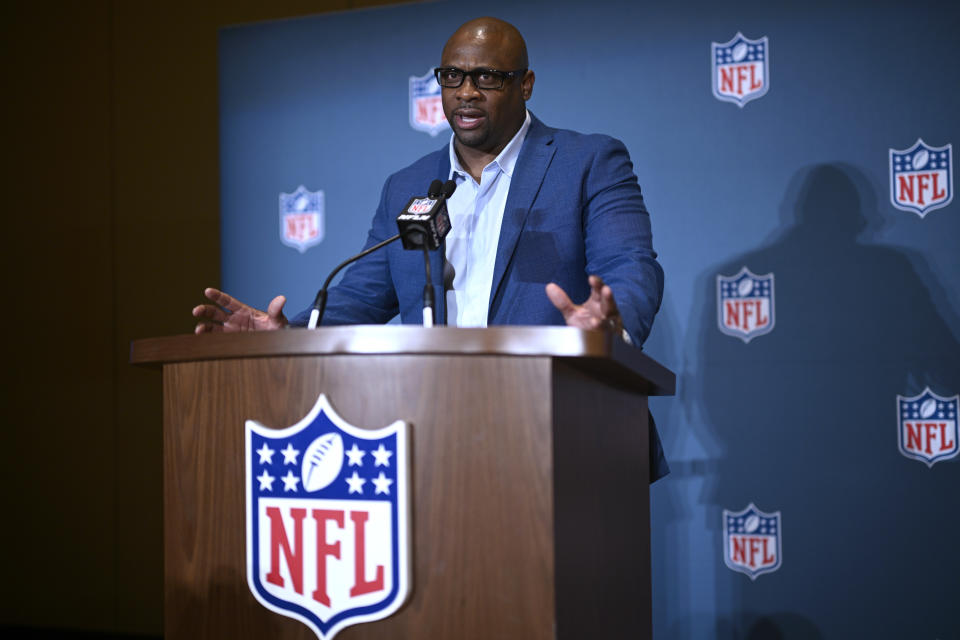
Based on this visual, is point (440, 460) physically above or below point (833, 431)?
above

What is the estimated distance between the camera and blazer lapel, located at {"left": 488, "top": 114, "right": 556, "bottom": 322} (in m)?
1.95

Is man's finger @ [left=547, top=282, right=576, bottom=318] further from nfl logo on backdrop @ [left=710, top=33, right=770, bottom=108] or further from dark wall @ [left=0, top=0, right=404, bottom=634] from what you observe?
dark wall @ [left=0, top=0, right=404, bottom=634]

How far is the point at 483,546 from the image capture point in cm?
115

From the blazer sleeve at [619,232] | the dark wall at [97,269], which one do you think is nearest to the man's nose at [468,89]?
the blazer sleeve at [619,232]

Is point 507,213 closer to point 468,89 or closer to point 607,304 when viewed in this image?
point 468,89

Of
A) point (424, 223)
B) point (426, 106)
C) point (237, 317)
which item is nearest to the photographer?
point (424, 223)

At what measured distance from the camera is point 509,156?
2139 mm

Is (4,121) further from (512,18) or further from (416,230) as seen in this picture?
(416,230)

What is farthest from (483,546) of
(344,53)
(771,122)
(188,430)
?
(344,53)

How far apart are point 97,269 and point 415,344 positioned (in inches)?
139

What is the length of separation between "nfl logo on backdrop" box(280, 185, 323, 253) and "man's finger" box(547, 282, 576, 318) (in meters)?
2.31

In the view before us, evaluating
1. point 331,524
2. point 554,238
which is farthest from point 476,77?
point 331,524

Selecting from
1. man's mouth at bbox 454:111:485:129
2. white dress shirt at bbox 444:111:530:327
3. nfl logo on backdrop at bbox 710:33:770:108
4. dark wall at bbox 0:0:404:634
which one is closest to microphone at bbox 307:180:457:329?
white dress shirt at bbox 444:111:530:327

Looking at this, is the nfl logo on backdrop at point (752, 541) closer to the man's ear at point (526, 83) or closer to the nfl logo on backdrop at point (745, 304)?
the nfl logo on backdrop at point (745, 304)
